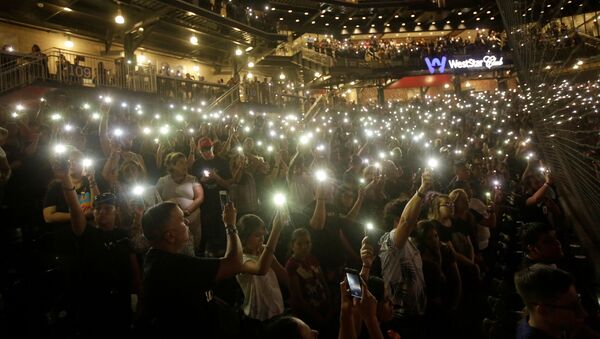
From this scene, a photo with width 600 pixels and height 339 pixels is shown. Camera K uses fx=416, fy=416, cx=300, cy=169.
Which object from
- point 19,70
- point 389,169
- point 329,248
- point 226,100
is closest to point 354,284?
point 329,248

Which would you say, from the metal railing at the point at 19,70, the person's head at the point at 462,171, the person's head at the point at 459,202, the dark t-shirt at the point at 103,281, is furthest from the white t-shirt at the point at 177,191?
the metal railing at the point at 19,70

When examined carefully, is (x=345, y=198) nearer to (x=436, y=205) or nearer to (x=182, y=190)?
(x=436, y=205)

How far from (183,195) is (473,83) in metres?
45.7

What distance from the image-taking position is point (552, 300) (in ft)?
7.73

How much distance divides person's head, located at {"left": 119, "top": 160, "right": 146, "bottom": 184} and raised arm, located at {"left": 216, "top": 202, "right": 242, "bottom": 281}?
2.55 meters

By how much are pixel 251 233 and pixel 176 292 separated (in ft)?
3.92

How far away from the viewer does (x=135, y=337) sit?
124 inches

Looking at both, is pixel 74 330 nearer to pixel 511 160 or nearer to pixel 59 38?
pixel 511 160

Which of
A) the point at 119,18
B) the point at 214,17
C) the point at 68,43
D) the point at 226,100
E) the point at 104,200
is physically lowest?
the point at 104,200

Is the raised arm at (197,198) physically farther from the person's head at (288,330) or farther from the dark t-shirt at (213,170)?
the person's head at (288,330)

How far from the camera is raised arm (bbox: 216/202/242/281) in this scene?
2514 mm

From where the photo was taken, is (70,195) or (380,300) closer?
(380,300)

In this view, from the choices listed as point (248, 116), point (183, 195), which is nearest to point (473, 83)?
point (248, 116)

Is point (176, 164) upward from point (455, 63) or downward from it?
downward
